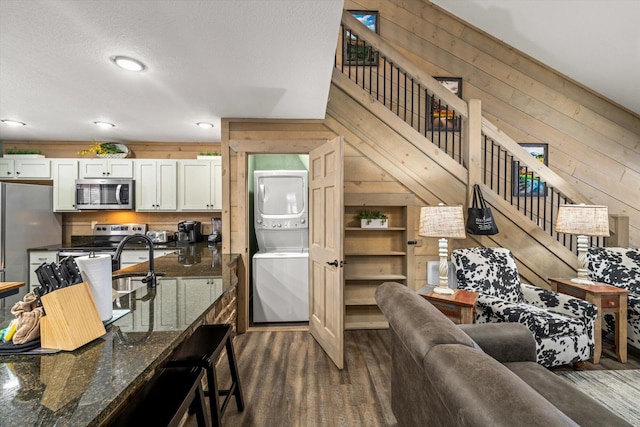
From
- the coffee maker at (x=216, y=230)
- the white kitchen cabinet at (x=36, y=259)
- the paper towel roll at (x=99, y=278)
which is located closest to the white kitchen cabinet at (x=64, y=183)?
the white kitchen cabinet at (x=36, y=259)

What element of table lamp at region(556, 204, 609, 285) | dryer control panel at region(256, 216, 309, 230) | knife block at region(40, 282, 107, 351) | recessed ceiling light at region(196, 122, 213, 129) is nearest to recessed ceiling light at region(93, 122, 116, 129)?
recessed ceiling light at region(196, 122, 213, 129)

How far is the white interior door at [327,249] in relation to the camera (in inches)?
105

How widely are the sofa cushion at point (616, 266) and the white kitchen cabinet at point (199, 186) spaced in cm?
437

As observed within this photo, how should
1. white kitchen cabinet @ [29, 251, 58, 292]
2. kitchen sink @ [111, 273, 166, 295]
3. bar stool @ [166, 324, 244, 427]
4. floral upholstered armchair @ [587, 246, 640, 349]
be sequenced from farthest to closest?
white kitchen cabinet @ [29, 251, 58, 292] < floral upholstered armchair @ [587, 246, 640, 349] < kitchen sink @ [111, 273, 166, 295] < bar stool @ [166, 324, 244, 427]

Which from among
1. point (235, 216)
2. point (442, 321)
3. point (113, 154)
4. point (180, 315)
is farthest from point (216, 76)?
point (113, 154)

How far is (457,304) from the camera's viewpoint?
8.29 feet

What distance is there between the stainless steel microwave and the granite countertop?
293 cm

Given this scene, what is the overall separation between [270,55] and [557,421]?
2.18 meters

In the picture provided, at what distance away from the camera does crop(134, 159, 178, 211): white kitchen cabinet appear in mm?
4230

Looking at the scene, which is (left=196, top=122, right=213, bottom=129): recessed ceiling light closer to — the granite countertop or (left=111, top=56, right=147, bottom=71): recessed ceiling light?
(left=111, top=56, right=147, bottom=71): recessed ceiling light

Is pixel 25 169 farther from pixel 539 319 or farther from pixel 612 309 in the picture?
pixel 612 309

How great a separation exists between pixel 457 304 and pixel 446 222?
0.70 m

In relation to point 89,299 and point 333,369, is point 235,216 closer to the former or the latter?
point 333,369

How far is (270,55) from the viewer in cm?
202
